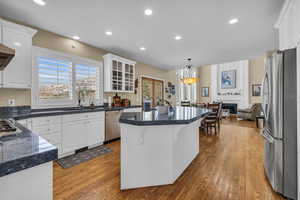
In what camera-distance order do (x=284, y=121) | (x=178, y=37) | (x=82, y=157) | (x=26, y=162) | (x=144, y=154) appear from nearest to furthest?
(x=26, y=162) < (x=284, y=121) < (x=144, y=154) < (x=82, y=157) < (x=178, y=37)

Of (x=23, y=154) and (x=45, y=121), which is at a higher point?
(x=23, y=154)

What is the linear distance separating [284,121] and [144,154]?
5.69 feet

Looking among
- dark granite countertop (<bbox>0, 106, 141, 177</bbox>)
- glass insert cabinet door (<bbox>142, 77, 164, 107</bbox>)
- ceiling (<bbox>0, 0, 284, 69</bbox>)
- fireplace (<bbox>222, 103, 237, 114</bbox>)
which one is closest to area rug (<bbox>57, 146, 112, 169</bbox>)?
dark granite countertop (<bbox>0, 106, 141, 177</bbox>)

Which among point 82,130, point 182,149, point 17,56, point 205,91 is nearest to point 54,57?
point 17,56

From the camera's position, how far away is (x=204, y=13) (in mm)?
2391

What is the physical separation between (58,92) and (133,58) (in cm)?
279

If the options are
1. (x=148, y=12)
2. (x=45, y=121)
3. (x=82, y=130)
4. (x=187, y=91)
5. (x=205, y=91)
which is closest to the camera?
(x=148, y=12)

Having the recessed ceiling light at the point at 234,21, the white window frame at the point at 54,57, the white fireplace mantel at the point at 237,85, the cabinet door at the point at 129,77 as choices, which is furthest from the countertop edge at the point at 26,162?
the white fireplace mantel at the point at 237,85

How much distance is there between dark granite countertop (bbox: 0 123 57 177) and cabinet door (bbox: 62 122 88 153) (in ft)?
7.07

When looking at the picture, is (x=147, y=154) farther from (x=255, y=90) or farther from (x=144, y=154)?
(x=255, y=90)

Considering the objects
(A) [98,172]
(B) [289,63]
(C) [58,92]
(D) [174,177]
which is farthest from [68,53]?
(B) [289,63]

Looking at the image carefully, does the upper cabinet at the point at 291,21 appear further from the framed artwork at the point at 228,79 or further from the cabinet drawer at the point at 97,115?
the framed artwork at the point at 228,79

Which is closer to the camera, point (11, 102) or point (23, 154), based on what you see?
point (23, 154)

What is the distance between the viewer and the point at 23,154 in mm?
679
